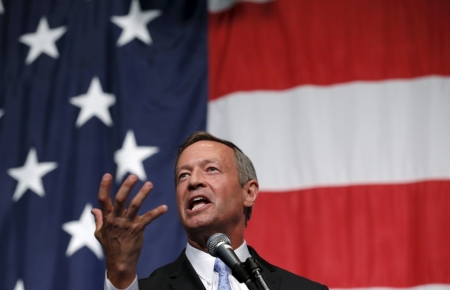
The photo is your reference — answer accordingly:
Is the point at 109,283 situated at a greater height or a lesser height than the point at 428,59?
lesser

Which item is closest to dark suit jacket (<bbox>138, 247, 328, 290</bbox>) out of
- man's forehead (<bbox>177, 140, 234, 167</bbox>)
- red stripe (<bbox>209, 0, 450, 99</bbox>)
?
man's forehead (<bbox>177, 140, 234, 167</bbox>)

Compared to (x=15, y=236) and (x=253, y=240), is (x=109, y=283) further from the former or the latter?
(x=15, y=236)

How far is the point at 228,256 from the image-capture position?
1.79 metres

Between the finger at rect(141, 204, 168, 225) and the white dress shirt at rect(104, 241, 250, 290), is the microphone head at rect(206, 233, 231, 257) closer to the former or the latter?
the finger at rect(141, 204, 168, 225)

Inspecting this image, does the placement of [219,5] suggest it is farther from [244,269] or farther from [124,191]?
[244,269]

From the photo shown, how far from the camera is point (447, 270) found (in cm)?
323

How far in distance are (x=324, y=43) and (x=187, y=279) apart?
179cm

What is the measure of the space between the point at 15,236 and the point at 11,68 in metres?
1.09

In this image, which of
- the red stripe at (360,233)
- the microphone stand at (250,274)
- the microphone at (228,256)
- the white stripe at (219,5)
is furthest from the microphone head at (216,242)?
the white stripe at (219,5)

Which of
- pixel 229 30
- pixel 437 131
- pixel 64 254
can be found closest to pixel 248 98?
pixel 229 30

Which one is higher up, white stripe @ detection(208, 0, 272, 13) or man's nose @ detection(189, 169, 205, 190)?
white stripe @ detection(208, 0, 272, 13)

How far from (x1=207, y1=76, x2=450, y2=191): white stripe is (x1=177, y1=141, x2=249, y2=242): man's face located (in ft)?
2.80

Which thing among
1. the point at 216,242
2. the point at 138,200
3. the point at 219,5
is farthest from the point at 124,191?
the point at 219,5

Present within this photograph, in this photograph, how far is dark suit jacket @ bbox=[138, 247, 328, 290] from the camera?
96.0 inches
